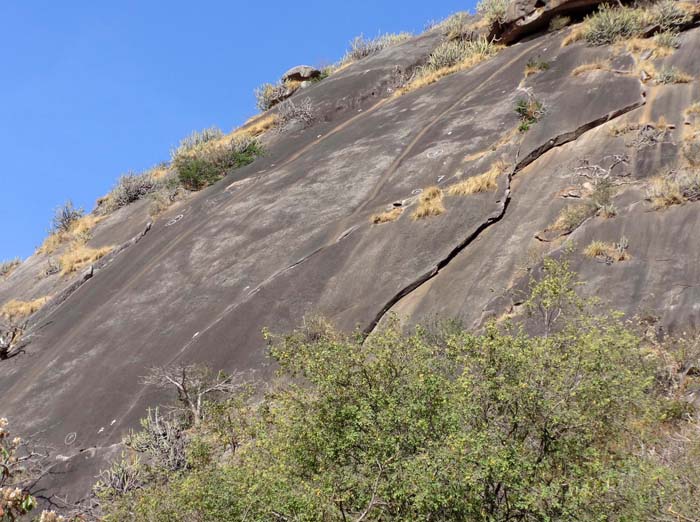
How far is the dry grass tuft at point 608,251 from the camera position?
1014 centimetres

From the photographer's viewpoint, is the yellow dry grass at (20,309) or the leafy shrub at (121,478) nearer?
the leafy shrub at (121,478)

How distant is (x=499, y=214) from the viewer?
486 inches

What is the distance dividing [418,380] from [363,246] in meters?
6.82

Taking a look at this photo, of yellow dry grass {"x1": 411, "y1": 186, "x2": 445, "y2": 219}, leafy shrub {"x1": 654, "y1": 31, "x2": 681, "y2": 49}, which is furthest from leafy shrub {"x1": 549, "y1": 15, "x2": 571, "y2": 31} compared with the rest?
yellow dry grass {"x1": 411, "y1": 186, "x2": 445, "y2": 219}

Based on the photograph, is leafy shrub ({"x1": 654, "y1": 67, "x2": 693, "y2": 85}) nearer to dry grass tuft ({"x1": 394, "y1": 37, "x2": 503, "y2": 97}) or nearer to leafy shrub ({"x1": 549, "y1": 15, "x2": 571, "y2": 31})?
leafy shrub ({"x1": 549, "y1": 15, "x2": 571, "y2": 31})

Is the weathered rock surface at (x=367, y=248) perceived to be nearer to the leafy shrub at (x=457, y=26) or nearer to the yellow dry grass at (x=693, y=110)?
the yellow dry grass at (x=693, y=110)

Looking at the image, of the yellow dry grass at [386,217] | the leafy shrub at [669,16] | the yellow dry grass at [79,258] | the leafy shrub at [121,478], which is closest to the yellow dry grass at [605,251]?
the yellow dry grass at [386,217]

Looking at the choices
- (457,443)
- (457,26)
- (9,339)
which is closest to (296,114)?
(457,26)

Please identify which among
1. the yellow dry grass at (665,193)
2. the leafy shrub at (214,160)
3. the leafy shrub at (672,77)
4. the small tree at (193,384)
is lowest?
the yellow dry grass at (665,193)

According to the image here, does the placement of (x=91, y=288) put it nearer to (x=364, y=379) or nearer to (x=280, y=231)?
(x=280, y=231)

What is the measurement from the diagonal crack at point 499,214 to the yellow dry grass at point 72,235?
12.2 metres

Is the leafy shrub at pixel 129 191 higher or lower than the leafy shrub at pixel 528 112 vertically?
higher

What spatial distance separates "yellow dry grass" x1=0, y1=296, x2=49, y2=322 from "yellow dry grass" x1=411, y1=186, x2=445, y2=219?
9779 mm

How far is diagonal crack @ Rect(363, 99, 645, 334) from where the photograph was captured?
11116 mm
